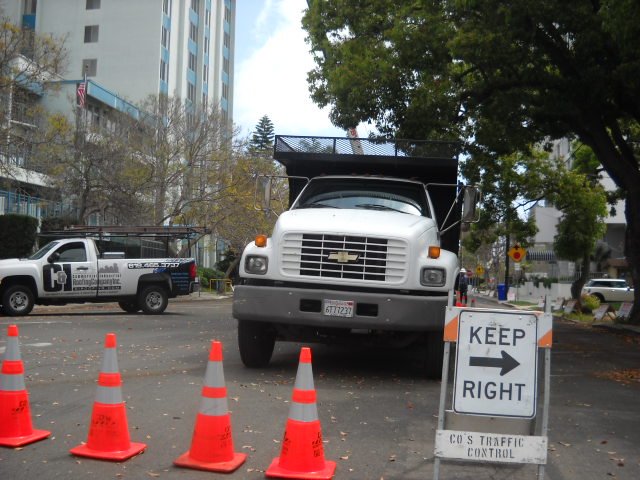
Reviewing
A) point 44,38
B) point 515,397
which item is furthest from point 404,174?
point 44,38

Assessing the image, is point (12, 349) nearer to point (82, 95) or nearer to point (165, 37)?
point (82, 95)

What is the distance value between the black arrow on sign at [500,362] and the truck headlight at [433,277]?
3693 millimetres

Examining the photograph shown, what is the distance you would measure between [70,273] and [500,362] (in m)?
16.3

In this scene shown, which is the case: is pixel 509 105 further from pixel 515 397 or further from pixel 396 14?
pixel 515 397

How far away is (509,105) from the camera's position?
1730cm

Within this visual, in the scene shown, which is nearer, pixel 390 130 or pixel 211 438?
pixel 211 438

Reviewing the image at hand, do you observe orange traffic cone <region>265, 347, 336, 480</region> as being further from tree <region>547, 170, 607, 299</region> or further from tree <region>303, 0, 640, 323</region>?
tree <region>547, 170, 607, 299</region>

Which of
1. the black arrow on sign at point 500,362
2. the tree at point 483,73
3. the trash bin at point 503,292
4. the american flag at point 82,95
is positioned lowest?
the trash bin at point 503,292

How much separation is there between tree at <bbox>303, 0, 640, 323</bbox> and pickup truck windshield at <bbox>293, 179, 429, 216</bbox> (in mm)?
5768

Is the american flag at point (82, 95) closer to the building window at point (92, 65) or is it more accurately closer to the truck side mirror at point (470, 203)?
the truck side mirror at point (470, 203)

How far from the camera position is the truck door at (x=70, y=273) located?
1933 cm

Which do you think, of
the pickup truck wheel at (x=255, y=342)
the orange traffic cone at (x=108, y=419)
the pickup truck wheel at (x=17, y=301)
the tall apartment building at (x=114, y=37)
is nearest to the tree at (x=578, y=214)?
the pickup truck wheel at (x=17, y=301)

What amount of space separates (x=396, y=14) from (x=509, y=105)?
3.49 m

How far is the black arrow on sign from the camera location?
5109mm
